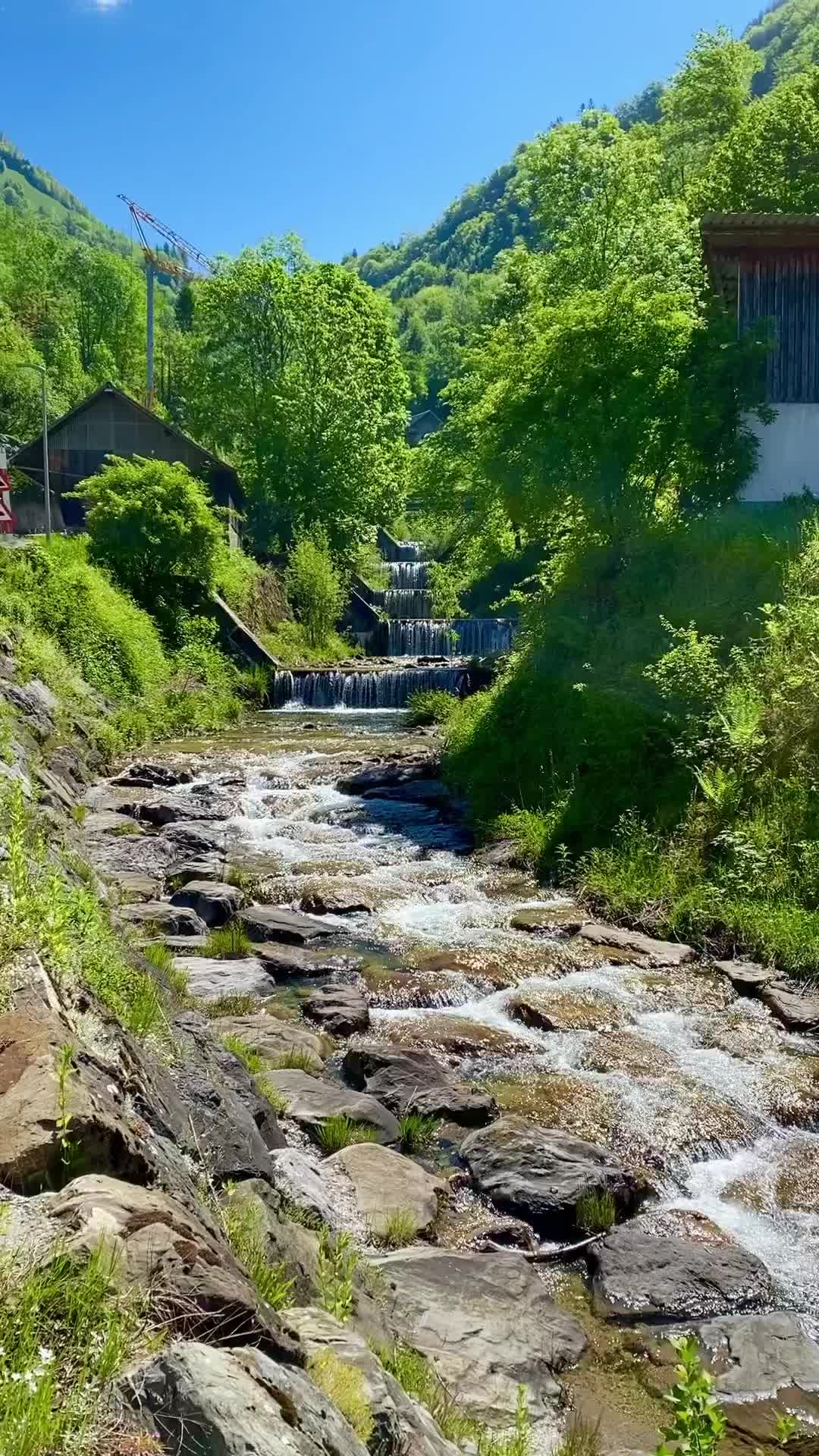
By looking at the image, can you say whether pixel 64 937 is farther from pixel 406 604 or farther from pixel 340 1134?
pixel 406 604

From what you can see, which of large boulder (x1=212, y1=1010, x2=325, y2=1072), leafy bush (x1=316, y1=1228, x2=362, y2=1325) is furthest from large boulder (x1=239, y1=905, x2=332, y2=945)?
leafy bush (x1=316, y1=1228, x2=362, y2=1325)

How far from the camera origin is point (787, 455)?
2228 cm

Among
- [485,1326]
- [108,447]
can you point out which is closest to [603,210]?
[108,447]

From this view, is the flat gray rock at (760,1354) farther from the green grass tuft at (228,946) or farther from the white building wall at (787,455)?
the white building wall at (787,455)

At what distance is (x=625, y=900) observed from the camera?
14.0 meters

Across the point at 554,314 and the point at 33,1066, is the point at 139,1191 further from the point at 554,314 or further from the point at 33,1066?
the point at 554,314

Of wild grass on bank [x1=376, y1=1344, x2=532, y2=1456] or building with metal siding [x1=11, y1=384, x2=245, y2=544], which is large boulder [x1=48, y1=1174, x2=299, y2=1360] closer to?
wild grass on bank [x1=376, y1=1344, x2=532, y2=1456]

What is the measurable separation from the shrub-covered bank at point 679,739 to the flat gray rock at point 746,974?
0.97ft

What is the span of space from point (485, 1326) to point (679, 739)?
10.6 m

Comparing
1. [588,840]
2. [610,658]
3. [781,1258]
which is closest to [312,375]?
[610,658]

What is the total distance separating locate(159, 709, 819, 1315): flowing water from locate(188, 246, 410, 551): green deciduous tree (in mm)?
29475

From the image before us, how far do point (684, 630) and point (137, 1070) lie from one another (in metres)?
13.3

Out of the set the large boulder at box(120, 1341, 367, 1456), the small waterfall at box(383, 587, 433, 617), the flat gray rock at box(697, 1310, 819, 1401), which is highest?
the small waterfall at box(383, 587, 433, 617)

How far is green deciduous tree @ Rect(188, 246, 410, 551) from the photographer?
44750 millimetres
